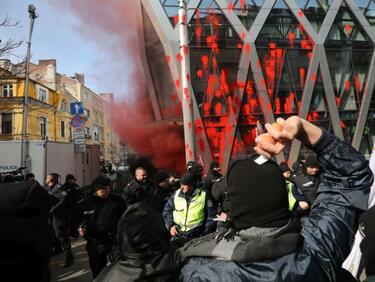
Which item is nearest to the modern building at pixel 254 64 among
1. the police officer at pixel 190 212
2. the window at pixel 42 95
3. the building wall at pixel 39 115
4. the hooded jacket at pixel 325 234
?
the police officer at pixel 190 212

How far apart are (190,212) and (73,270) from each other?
2905mm

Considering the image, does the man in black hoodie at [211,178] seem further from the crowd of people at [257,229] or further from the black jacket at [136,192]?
the crowd of people at [257,229]

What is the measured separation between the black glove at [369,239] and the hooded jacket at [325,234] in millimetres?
40

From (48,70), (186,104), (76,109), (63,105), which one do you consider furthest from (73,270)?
(48,70)

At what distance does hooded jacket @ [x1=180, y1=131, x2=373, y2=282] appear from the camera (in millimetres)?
1481

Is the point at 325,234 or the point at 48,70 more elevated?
the point at 48,70

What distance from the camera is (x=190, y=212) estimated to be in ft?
16.5

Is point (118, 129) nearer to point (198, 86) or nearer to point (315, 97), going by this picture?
point (198, 86)

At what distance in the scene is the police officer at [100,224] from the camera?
4980 mm

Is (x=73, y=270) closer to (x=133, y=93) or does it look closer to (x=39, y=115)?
(x=133, y=93)

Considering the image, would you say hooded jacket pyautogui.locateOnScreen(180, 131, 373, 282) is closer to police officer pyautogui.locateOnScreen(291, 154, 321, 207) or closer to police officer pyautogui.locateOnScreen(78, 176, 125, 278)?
police officer pyautogui.locateOnScreen(78, 176, 125, 278)

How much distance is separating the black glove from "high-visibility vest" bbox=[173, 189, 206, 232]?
11.0 ft

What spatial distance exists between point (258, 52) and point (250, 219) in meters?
19.5

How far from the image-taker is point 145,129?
67.8ft
